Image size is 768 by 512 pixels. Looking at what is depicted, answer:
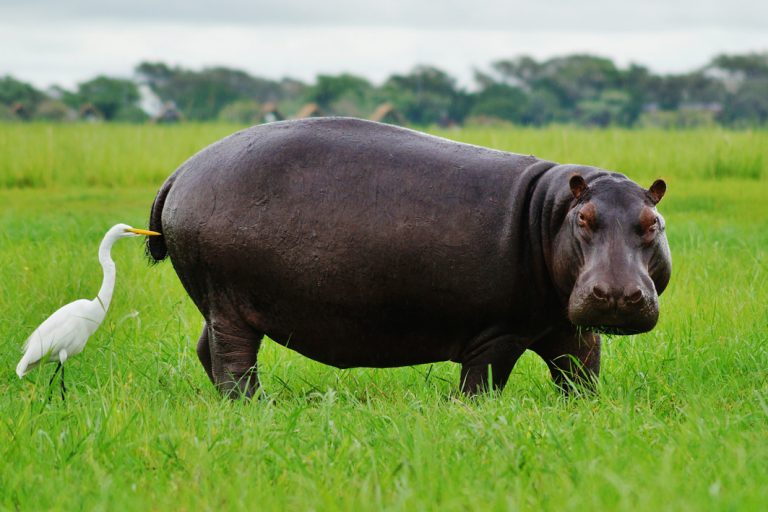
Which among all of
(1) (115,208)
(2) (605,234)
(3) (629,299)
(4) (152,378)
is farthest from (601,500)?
(1) (115,208)

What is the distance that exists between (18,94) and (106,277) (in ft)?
154

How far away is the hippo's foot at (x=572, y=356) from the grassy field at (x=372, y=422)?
10 cm

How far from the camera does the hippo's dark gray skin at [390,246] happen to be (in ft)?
14.2

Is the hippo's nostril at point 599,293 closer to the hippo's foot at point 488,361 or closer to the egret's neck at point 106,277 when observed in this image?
the hippo's foot at point 488,361

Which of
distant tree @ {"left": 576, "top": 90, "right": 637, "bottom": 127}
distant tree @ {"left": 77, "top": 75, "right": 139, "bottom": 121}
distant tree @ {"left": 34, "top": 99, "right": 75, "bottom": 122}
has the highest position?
distant tree @ {"left": 576, "top": 90, "right": 637, "bottom": 127}

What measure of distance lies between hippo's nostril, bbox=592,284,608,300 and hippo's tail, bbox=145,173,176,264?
6.53 feet

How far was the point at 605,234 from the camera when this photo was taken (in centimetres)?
400

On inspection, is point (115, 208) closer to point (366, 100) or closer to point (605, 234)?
point (605, 234)

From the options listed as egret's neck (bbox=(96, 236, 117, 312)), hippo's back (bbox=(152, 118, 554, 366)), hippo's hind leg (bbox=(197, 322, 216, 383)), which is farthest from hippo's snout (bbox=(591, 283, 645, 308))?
egret's neck (bbox=(96, 236, 117, 312))

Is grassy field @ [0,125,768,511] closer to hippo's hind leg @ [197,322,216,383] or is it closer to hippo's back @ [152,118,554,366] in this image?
hippo's hind leg @ [197,322,216,383]

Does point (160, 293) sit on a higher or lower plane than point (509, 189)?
lower

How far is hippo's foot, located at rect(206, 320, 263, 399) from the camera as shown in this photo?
4.76m

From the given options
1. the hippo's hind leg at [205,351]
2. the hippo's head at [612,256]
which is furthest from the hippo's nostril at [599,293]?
the hippo's hind leg at [205,351]

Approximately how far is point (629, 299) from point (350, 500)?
1289 mm
